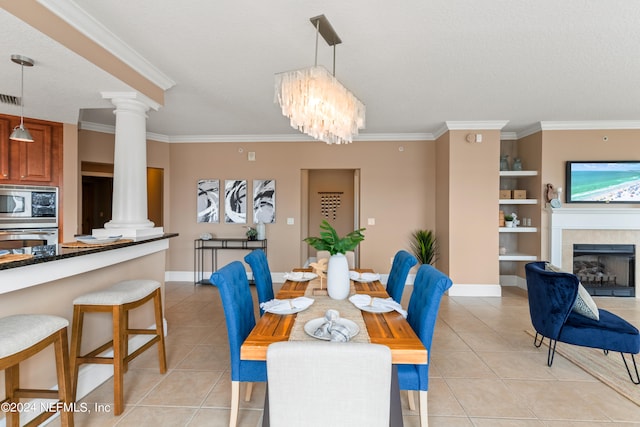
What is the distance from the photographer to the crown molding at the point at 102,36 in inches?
79.1

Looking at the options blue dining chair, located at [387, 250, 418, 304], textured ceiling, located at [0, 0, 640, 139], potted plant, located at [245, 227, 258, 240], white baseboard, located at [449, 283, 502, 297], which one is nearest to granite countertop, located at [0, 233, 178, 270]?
textured ceiling, located at [0, 0, 640, 139]

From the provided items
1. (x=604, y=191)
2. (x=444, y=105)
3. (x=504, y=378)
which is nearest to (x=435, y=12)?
(x=444, y=105)

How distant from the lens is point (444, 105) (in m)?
4.03

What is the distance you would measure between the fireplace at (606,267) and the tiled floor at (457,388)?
7.07ft

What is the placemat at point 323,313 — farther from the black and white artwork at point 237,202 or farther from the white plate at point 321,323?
the black and white artwork at point 237,202

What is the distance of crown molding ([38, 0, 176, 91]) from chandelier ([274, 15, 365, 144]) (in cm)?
135

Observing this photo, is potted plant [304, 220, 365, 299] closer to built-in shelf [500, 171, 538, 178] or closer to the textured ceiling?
the textured ceiling

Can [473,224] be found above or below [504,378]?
above

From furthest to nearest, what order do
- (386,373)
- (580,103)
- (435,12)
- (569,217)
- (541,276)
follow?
1. (569,217)
2. (580,103)
3. (541,276)
4. (435,12)
5. (386,373)

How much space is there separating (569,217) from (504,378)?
335 centimetres

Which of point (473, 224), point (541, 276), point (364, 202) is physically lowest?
point (541, 276)

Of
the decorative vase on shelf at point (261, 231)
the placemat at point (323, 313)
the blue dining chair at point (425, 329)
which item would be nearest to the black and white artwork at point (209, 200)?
the decorative vase on shelf at point (261, 231)

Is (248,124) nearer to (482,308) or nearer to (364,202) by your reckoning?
(364,202)

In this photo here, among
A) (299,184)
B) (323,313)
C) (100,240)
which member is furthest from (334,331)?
(299,184)
